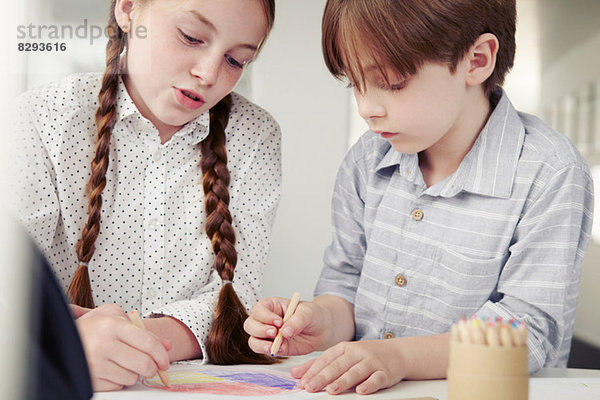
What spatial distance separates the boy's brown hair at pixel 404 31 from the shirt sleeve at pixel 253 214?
0.24 m

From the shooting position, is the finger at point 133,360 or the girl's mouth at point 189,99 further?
the girl's mouth at point 189,99

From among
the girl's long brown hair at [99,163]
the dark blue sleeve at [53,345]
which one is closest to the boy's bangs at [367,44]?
the girl's long brown hair at [99,163]

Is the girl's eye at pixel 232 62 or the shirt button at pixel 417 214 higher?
the girl's eye at pixel 232 62

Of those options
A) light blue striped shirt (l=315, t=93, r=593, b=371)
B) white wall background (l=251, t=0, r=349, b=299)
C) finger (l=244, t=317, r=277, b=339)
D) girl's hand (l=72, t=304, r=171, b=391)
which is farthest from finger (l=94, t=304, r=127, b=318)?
white wall background (l=251, t=0, r=349, b=299)

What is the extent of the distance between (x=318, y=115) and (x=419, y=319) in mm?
779

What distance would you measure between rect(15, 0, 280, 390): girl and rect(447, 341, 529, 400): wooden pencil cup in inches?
18.5

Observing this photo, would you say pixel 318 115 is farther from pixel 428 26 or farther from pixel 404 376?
pixel 404 376

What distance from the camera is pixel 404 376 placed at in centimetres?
71

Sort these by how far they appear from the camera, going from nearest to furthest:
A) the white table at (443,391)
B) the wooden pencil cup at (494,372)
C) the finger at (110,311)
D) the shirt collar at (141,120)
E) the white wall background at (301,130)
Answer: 1. the wooden pencil cup at (494,372)
2. the white table at (443,391)
3. the finger at (110,311)
4. the shirt collar at (141,120)
5. the white wall background at (301,130)

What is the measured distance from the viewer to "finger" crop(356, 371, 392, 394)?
65 centimetres

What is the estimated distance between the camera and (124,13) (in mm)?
941

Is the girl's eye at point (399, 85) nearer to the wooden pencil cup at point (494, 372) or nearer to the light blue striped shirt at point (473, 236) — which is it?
the light blue striped shirt at point (473, 236)

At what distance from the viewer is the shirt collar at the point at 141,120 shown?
0.95 metres

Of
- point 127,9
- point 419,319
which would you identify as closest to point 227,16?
point 127,9
